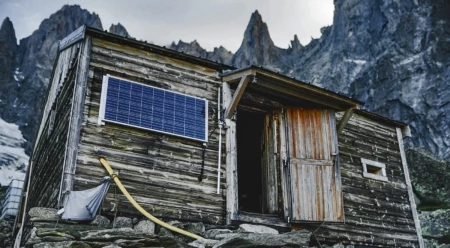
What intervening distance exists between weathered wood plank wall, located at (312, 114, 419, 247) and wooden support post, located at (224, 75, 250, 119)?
3.88 meters

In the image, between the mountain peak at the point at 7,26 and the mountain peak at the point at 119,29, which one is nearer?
the mountain peak at the point at 7,26

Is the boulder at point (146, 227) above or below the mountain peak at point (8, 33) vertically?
below

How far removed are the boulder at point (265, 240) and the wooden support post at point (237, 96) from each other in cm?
315

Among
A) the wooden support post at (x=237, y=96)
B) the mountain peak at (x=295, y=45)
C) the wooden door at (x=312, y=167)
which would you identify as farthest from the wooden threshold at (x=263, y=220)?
the mountain peak at (x=295, y=45)

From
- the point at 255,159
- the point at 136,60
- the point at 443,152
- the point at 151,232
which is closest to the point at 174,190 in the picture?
the point at 151,232

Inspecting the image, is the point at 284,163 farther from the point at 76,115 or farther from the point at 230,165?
the point at 76,115

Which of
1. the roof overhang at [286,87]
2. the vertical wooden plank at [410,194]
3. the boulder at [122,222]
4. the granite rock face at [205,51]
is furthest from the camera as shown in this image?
the granite rock face at [205,51]

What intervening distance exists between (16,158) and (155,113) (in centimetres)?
6121

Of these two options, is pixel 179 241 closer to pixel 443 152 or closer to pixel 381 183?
pixel 381 183

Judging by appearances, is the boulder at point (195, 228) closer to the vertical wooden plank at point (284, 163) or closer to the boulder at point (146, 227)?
the boulder at point (146, 227)

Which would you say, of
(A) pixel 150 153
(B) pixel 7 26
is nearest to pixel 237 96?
(A) pixel 150 153

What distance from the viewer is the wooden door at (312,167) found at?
1080 centimetres

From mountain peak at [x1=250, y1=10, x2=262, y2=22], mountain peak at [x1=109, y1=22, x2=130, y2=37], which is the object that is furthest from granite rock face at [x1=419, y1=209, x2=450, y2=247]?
mountain peak at [x1=109, y1=22, x2=130, y2=37]

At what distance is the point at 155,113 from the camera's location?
9969 mm
